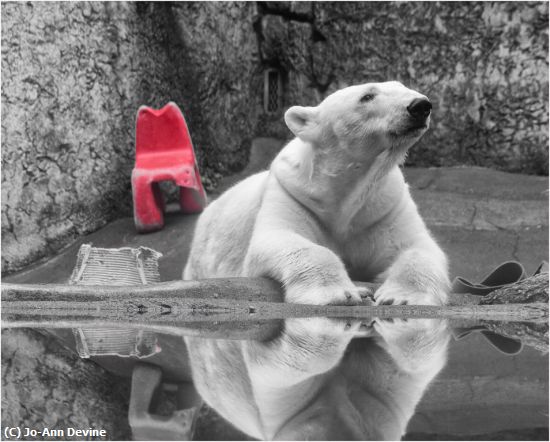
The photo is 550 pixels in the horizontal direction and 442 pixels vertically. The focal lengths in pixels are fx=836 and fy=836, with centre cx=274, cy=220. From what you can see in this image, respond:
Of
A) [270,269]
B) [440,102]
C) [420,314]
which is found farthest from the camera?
[440,102]

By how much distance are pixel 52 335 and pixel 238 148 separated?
18.6 ft

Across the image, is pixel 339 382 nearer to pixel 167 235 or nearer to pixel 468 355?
pixel 468 355

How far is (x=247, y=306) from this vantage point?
3146 mm

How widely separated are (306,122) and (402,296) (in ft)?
3.14

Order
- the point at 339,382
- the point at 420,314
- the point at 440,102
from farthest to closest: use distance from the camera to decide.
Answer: the point at 440,102, the point at 420,314, the point at 339,382

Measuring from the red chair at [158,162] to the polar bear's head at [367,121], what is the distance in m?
3.10

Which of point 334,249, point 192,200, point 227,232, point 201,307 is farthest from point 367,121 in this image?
point 192,200

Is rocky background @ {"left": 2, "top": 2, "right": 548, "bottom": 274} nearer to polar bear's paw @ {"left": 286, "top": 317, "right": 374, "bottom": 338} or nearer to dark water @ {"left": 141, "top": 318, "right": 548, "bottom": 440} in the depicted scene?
polar bear's paw @ {"left": 286, "top": 317, "right": 374, "bottom": 338}

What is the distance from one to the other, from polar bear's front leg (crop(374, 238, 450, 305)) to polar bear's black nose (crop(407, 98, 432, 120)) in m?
0.57

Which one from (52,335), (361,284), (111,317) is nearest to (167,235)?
Result: (361,284)

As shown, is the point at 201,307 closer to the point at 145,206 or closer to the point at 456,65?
the point at 145,206

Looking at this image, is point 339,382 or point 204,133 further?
point 204,133

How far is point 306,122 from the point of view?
12.1 ft

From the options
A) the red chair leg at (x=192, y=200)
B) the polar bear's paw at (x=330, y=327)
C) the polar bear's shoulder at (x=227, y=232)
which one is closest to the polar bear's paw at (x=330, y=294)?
the polar bear's paw at (x=330, y=327)
